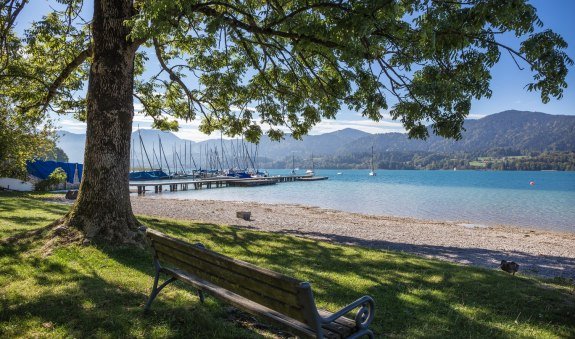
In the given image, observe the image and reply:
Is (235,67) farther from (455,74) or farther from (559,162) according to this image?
(559,162)

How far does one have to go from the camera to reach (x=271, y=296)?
3117 millimetres

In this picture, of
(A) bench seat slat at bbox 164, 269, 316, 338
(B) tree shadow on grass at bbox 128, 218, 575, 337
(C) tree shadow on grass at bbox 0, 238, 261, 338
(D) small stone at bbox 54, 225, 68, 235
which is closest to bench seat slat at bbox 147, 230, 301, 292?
(A) bench seat slat at bbox 164, 269, 316, 338

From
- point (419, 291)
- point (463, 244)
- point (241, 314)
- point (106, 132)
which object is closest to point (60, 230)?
point (106, 132)

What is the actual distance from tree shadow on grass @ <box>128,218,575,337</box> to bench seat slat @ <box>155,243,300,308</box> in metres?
2.23

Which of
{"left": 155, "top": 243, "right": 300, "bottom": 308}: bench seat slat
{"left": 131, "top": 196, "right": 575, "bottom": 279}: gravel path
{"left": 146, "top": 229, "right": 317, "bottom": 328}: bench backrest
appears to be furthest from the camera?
{"left": 131, "top": 196, "right": 575, "bottom": 279}: gravel path

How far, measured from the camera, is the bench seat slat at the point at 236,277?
2993 millimetres

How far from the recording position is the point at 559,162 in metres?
199

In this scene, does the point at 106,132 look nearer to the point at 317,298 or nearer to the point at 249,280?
the point at 317,298

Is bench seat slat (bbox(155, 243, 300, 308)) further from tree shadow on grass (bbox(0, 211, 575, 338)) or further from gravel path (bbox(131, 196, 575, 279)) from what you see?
gravel path (bbox(131, 196, 575, 279))

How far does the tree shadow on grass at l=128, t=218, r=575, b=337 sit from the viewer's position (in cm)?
505

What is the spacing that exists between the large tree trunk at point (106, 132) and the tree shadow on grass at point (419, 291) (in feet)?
8.72

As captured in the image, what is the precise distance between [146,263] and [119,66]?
4008mm

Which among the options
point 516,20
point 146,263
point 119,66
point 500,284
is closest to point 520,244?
point 500,284

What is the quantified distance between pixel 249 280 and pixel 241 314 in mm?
1753
